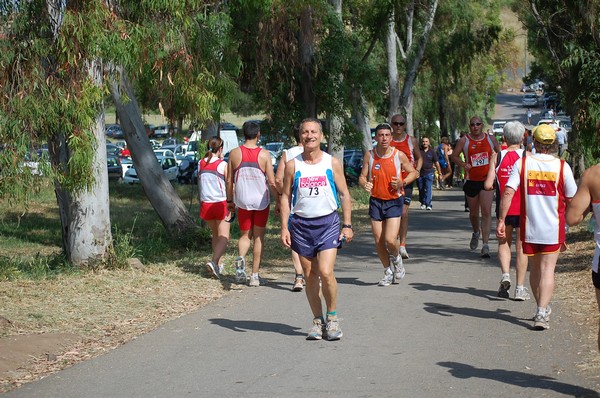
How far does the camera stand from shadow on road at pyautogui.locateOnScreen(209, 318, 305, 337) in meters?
9.11

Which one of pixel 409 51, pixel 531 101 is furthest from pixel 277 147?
pixel 531 101

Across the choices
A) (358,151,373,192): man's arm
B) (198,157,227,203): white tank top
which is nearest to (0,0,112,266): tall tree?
(198,157,227,203): white tank top

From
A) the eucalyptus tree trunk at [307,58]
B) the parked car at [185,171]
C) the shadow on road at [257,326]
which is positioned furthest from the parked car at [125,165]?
the shadow on road at [257,326]

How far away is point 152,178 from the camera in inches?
661

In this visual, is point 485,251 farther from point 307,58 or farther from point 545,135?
point 307,58

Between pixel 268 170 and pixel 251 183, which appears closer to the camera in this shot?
pixel 268 170

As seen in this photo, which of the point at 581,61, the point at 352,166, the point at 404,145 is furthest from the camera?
the point at 352,166

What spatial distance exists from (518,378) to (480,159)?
7.04 m

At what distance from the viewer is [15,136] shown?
10.4 meters

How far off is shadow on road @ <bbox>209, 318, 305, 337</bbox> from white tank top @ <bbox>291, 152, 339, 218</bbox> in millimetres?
1183

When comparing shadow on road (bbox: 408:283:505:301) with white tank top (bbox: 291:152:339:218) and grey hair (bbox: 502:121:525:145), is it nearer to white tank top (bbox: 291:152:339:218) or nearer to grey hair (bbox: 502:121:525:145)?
grey hair (bbox: 502:121:525:145)

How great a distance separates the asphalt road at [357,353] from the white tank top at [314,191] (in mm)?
1150

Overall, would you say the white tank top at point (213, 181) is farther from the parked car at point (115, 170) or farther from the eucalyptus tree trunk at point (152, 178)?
the parked car at point (115, 170)

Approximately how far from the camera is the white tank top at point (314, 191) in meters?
8.57
